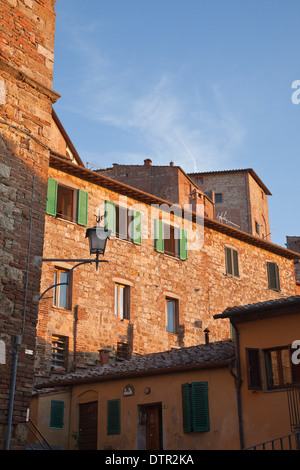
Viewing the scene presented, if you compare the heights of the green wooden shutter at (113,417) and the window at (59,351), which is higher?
the window at (59,351)

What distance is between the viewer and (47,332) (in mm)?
18609

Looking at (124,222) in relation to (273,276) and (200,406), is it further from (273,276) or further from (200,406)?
(200,406)

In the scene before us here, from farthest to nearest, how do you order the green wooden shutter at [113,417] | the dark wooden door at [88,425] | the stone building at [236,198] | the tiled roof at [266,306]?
the stone building at [236,198], the dark wooden door at [88,425], the green wooden shutter at [113,417], the tiled roof at [266,306]

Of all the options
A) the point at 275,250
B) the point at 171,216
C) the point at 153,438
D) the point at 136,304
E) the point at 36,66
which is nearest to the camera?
the point at 36,66

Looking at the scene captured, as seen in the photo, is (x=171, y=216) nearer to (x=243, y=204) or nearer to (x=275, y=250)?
(x=275, y=250)

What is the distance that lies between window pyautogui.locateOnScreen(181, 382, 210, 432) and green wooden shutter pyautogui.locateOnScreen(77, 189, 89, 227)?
8.21 metres

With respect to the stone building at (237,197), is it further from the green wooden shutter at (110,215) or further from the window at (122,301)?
the window at (122,301)

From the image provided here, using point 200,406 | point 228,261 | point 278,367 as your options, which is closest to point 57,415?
point 200,406

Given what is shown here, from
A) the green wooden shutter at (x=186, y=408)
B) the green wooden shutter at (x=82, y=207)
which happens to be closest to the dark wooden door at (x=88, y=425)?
the green wooden shutter at (x=186, y=408)

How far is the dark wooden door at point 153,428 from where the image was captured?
14.9m

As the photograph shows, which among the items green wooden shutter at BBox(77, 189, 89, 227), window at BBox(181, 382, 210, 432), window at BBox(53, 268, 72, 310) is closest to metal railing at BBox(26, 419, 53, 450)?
window at BBox(181, 382, 210, 432)

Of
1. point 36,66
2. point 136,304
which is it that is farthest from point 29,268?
point 136,304

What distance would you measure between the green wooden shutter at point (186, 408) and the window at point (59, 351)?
5.88 m
